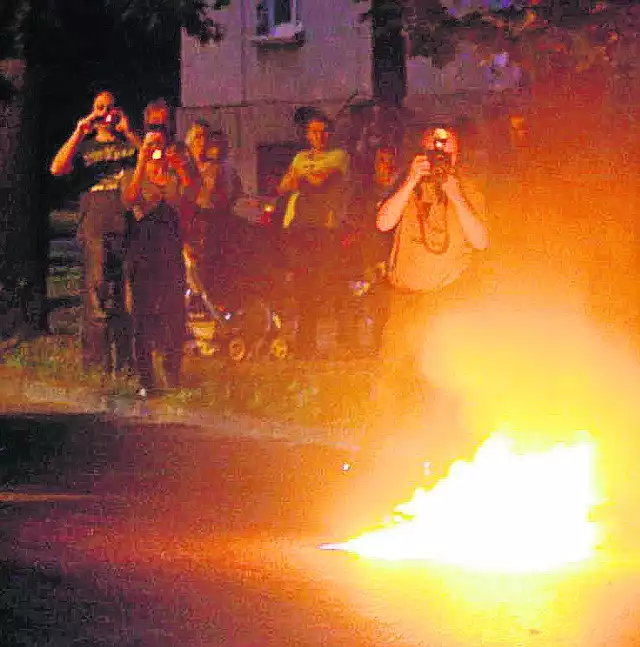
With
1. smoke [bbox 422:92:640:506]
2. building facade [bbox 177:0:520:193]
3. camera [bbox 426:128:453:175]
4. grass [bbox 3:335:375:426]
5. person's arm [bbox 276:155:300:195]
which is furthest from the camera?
building facade [bbox 177:0:520:193]

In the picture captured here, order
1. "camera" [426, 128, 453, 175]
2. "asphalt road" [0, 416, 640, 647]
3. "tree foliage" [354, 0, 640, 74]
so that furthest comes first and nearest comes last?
"tree foliage" [354, 0, 640, 74] → "camera" [426, 128, 453, 175] → "asphalt road" [0, 416, 640, 647]

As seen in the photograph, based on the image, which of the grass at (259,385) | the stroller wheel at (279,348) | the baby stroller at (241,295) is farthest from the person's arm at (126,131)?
the stroller wheel at (279,348)

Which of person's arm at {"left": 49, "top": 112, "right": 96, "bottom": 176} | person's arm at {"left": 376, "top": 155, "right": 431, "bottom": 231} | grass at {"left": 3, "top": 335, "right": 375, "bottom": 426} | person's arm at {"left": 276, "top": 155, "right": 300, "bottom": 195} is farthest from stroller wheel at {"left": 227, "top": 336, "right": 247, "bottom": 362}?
→ person's arm at {"left": 376, "top": 155, "right": 431, "bottom": 231}

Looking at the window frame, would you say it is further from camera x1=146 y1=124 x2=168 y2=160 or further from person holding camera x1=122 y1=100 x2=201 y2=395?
camera x1=146 y1=124 x2=168 y2=160

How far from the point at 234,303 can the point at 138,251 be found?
1937 millimetres

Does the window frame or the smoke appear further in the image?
the window frame

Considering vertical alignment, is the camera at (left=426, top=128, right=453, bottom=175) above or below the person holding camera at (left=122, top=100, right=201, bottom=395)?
above

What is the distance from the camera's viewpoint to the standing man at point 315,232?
18125 mm

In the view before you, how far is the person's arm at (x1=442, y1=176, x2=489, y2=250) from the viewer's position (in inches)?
504

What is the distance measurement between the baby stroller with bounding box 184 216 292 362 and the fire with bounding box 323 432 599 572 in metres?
8.21

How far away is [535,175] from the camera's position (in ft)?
49.3

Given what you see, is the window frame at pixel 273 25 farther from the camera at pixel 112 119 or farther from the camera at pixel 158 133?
the camera at pixel 158 133

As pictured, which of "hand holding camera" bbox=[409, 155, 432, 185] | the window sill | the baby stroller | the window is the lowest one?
the baby stroller

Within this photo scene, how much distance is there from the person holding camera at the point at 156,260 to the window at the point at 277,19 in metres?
13.6
